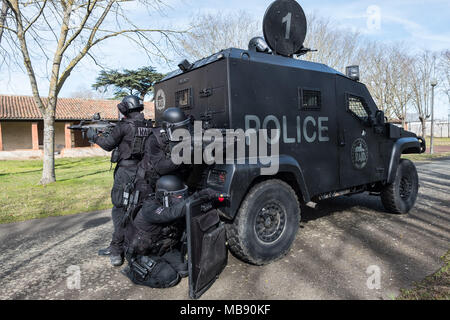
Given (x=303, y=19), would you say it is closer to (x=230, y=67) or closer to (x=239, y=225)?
(x=230, y=67)

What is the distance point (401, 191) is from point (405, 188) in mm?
87

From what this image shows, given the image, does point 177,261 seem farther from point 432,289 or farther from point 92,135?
point 432,289

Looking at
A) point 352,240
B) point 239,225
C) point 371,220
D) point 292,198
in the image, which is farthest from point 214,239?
point 371,220

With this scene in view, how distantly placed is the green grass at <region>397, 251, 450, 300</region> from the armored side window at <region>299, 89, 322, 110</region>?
7.23ft

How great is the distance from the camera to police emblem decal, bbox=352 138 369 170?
4.32 m

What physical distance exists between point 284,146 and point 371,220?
2.45m

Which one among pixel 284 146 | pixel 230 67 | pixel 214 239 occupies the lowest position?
pixel 214 239

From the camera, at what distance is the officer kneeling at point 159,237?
2863 millimetres

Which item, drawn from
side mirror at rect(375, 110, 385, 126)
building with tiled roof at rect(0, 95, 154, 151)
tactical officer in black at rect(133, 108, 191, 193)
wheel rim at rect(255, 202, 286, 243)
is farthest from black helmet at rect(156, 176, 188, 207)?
building with tiled roof at rect(0, 95, 154, 151)

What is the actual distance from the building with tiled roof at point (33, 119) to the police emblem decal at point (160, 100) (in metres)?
20.8

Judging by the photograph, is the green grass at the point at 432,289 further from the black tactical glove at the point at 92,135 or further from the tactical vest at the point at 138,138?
the black tactical glove at the point at 92,135
